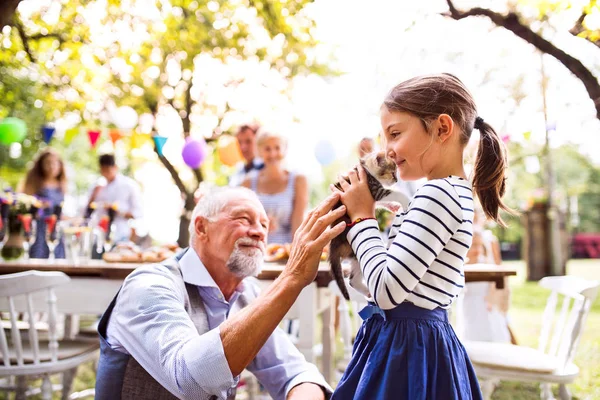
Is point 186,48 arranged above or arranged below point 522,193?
above

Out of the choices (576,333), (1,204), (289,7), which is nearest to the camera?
(576,333)

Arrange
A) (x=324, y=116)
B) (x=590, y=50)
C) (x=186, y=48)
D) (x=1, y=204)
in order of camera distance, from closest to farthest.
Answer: (x=1, y=204) → (x=590, y=50) → (x=186, y=48) → (x=324, y=116)

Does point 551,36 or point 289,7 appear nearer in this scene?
point 289,7

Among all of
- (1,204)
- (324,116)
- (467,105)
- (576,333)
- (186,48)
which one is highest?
(186,48)

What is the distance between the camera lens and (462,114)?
4.17 ft

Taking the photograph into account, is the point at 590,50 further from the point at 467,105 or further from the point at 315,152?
the point at 467,105

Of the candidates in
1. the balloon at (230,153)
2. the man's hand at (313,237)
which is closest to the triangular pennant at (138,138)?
the balloon at (230,153)

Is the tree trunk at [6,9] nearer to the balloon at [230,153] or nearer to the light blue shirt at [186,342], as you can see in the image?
the light blue shirt at [186,342]

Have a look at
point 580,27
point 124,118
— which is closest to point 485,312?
point 580,27

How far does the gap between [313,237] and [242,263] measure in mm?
554

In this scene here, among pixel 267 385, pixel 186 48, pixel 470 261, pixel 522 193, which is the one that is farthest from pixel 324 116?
pixel 522 193

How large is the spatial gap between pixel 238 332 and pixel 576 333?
1908mm

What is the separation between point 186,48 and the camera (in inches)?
318

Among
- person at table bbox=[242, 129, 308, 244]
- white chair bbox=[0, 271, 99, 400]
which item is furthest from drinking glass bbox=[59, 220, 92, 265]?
person at table bbox=[242, 129, 308, 244]
